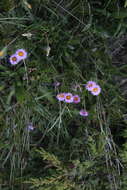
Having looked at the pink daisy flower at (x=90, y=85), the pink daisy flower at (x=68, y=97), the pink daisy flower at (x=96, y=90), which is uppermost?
the pink daisy flower at (x=90, y=85)

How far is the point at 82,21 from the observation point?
1619mm

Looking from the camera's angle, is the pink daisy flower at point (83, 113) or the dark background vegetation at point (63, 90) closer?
the dark background vegetation at point (63, 90)

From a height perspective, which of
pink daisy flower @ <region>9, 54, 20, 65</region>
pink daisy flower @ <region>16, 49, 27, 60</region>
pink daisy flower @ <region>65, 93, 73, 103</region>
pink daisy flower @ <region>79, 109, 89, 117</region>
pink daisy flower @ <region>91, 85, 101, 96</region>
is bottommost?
pink daisy flower @ <region>79, 109, 89, 117</region>

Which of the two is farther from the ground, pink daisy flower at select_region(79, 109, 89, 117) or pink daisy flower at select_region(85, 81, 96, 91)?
pink daisy flower at select_region(85, 81, 96, 91)

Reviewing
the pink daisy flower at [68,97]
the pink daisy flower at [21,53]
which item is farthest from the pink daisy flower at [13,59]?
the pink daisy flower at [68,97]

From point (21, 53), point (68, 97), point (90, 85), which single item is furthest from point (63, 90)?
point (21, 53)

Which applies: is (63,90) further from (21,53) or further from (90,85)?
(21,53)

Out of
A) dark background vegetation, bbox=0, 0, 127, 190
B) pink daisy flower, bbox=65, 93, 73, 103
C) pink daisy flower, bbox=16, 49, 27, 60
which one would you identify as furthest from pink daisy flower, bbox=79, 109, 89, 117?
pink daisy flower, bbox=16, 49, 27, 60

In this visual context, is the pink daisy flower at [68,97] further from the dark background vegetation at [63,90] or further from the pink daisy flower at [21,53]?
the pink daisy flower at [21,53]

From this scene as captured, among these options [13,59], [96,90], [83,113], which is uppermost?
[13,59]

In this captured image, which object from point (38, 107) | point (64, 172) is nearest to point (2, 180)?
point (64, 172)

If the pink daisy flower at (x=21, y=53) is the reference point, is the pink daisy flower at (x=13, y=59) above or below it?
below

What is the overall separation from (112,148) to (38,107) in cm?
61

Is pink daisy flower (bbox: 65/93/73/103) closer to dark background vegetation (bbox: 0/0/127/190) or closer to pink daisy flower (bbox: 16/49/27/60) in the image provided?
dark background vegetation (bbox: 0/0/127/190)
